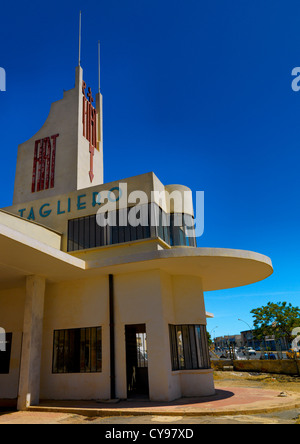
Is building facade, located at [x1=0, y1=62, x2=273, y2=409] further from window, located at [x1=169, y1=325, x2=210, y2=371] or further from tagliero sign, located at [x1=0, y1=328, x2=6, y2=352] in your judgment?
tagliero sign, located at [x1=0, y1=328, x2=6, y2=352]

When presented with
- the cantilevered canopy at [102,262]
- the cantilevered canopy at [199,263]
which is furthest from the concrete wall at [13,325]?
the cantilevered canopy at [199,263]

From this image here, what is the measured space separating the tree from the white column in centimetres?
2819

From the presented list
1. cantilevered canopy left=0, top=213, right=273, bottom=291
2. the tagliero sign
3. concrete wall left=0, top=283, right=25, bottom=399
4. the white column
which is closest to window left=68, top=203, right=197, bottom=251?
cantilevered canopy left=0, top=213, right=273, bottom=291

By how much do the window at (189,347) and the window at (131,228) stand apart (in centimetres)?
372

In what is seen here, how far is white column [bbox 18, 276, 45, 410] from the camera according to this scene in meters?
12.2

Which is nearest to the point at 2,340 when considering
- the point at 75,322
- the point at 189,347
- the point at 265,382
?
the point at 75,322

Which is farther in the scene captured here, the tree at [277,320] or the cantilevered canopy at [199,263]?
the tree at [277,320]

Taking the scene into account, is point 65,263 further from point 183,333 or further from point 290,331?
point 290,331

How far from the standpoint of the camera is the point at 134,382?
51.2 ft

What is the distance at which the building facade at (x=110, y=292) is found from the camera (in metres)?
12.5

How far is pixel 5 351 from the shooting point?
15.0m

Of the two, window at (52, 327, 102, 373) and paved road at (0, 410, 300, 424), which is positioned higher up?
window at (52, 327, 102, 373)

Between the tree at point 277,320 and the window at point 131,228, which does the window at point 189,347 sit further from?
the tree at point 277,320

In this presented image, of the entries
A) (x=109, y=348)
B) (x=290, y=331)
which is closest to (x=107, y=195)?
(x=109, y=348)
